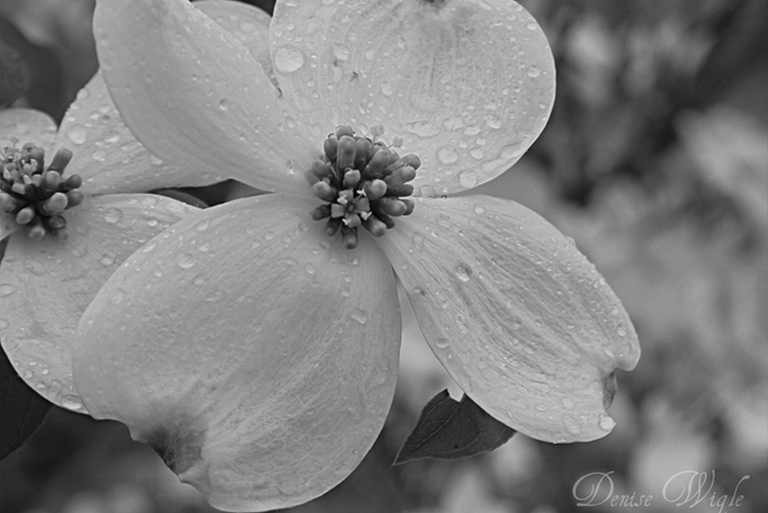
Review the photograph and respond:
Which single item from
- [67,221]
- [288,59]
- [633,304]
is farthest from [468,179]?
[633,304]

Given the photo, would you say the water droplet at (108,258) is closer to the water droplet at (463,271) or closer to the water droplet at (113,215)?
the water droplet at (113,215)

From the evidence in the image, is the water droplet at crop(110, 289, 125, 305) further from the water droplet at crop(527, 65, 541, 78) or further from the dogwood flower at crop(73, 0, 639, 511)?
the water droplet at crop(527, 65, 541, 78)

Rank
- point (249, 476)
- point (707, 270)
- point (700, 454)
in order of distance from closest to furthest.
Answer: point (249, 476) → point (700, 454) → point (707, 270)

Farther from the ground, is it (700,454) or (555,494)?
(700,454)

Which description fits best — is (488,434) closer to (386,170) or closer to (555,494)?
(386,170)

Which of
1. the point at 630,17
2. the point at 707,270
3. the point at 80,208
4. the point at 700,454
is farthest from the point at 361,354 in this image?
the point at 707,270

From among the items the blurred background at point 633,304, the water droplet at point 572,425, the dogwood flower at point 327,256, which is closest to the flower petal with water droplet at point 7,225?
the dogwood flower at point 327,256

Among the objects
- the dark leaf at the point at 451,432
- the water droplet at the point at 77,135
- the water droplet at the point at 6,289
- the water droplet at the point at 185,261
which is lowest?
the dark leaf at the point at 451,432
